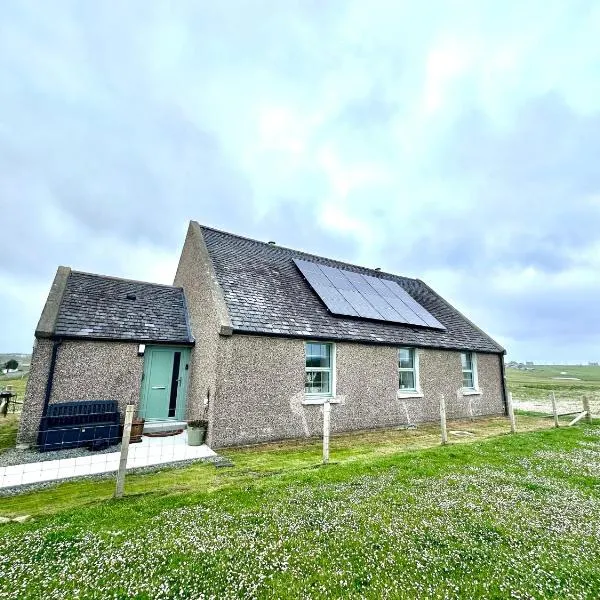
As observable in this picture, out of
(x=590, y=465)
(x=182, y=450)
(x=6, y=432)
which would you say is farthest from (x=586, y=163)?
(x=6, y=432)

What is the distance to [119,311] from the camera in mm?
10852

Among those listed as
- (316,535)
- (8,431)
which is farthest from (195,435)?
(8,431)

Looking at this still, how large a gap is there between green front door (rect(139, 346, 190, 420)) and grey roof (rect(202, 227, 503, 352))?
11.0ft

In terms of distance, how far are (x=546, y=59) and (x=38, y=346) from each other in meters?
22.9

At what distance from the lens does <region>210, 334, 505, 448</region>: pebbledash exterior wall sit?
8529mm

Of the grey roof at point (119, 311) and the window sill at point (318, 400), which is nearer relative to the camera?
the grey roof at point (119, 311)

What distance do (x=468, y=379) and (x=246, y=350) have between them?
12.3 m

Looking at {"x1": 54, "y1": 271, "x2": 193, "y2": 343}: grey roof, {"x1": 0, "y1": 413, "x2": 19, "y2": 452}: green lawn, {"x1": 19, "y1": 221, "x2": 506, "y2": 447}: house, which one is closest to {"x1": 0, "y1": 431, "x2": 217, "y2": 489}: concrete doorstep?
{"x1": 19, "y1": 221, "x2": 506, "y2": 447}: house

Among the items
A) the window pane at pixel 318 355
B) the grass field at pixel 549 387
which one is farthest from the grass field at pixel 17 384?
the grass field at pixel 549 387

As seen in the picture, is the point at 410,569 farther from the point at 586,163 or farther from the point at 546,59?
the point at 586,163

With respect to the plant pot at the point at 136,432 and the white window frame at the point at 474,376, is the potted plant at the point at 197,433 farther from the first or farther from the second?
the white window frame at the point at 474,376

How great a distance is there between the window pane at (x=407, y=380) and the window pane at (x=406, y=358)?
10.1 inches

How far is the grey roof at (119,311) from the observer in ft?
31.5

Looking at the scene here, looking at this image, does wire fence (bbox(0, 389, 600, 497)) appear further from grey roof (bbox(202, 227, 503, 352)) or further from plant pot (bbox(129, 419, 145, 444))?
grey roof (bbox(202, 227, 503, 352))
